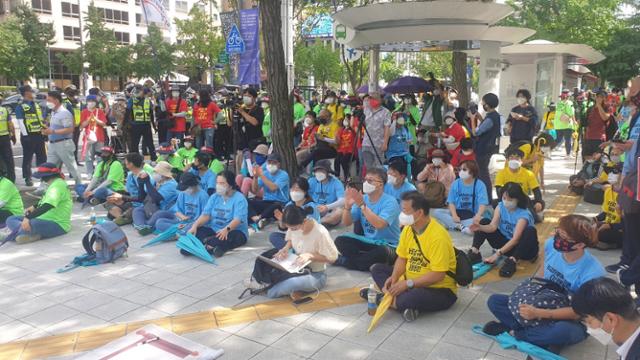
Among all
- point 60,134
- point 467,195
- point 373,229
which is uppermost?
point 60,134

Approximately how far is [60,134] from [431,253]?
25.5 feet

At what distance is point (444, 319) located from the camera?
452 cm

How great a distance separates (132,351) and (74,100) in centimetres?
997

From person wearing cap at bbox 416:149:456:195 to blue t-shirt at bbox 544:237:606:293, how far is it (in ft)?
13.3

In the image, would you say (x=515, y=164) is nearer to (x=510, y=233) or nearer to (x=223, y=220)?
(x=510, y=233)

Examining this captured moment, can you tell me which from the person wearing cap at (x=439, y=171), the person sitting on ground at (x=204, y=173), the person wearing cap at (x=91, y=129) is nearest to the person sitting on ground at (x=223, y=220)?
the person sitting on ground at (x=204, y=173)

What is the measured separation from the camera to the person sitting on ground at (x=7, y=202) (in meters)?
7.59

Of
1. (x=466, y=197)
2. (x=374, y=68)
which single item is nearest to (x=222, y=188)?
(x=466, y=197)

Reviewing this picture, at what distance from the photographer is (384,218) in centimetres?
566

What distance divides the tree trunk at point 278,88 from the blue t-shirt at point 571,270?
5266 millimetres

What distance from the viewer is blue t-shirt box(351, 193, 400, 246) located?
5691mm

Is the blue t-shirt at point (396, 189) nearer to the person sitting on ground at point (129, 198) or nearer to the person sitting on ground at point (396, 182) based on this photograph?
the person sitting on ground at point (396, 182)

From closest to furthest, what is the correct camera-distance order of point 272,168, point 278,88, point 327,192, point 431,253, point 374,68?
point 431,253 → point 327,192 → point 272,168 → point 278,88 → point 374,68

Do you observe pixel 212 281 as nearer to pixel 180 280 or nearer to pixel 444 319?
pixel 180 280
